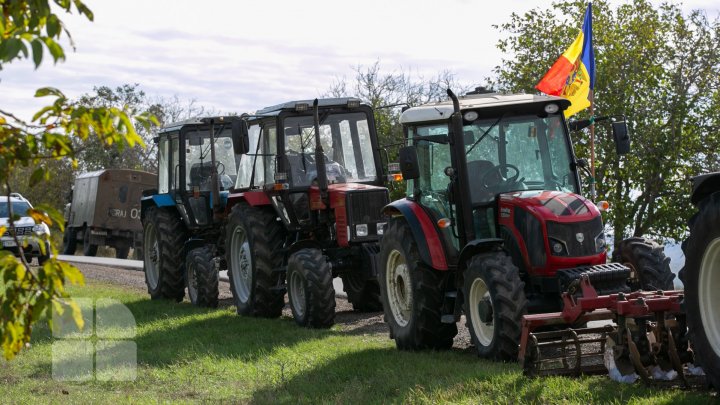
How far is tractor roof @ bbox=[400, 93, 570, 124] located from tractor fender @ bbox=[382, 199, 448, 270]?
2.69 feet

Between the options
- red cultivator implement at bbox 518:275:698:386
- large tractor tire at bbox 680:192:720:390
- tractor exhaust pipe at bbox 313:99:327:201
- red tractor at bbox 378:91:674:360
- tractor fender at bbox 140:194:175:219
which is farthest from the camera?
tractor fender at bbox 140:194:175:219

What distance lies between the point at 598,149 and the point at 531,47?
3605 millimetres

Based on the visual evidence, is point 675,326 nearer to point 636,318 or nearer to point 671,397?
point 636,318

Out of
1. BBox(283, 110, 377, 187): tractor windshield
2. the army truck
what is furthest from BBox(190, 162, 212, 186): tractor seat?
the army truck

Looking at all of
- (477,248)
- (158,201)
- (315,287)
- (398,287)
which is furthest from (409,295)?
(158,201)

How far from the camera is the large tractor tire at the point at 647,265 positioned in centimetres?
1006

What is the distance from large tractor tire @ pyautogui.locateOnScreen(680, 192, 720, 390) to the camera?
6.56 metres

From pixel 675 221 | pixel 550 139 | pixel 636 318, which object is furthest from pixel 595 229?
pixel 675 221

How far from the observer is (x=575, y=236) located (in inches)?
377

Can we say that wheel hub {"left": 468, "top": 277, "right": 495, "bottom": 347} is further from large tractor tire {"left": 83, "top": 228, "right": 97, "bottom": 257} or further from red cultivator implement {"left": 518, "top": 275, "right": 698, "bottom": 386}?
large tractor tire {"left": 83, "top": 228, "right": 97, "bottom": 257}

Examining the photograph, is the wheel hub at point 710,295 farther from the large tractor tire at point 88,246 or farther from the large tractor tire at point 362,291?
the large tractor tire at point 88,246

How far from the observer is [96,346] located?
11.9 m

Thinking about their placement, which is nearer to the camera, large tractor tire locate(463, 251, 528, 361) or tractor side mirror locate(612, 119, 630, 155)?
large tractor tire locate(463, 251, 528, 361)

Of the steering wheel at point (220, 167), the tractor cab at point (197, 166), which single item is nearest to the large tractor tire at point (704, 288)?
the tractor cab at point (197, 166)
